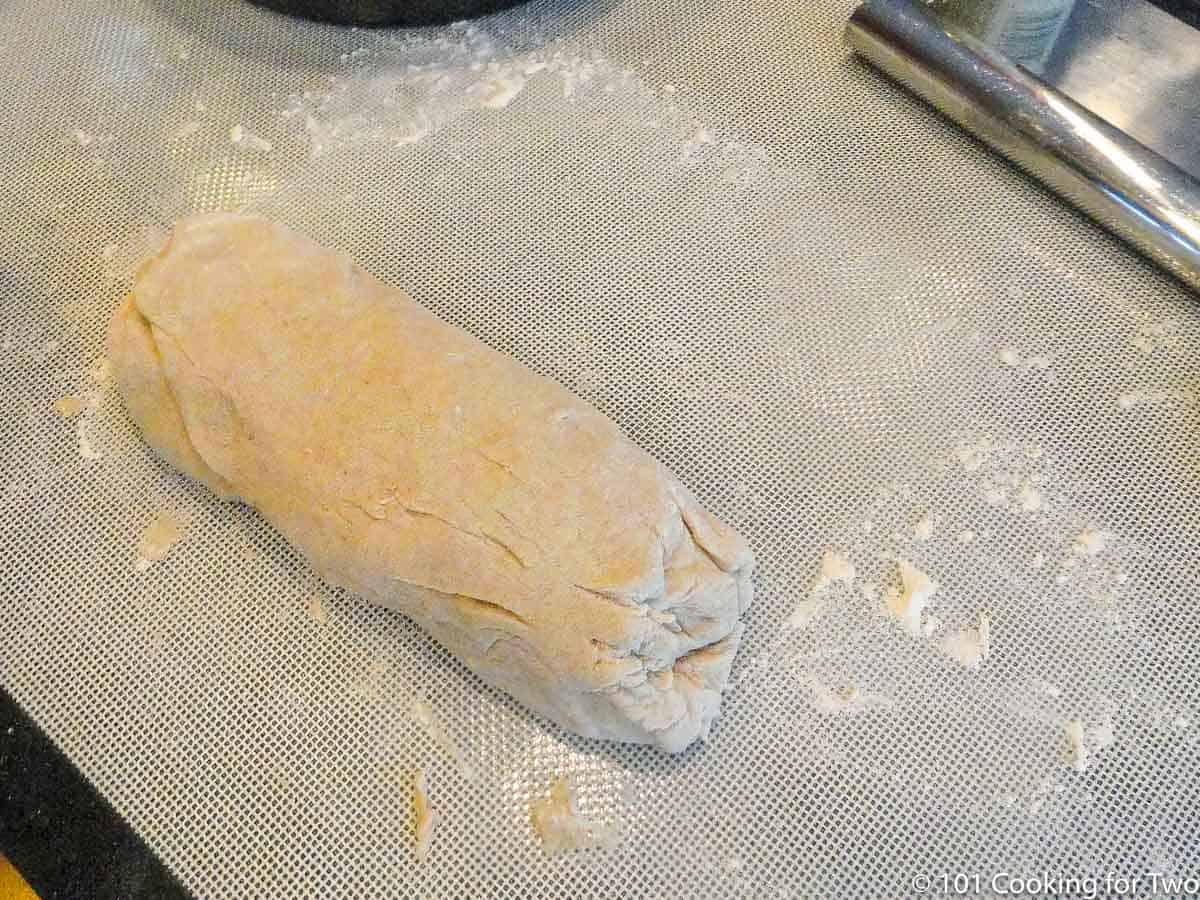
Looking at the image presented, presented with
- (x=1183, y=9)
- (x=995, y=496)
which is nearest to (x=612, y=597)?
(x=995, y=496)

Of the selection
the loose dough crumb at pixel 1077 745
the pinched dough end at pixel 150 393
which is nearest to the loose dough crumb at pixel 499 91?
the pinched dough end at pixel 150 393

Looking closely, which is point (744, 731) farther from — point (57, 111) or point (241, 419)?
point (57, 111)

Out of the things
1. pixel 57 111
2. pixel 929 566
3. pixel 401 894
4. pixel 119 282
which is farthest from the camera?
pixel 57 111

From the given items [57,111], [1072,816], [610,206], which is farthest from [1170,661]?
[57,111]

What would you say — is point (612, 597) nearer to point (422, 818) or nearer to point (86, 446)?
point (422, 818)

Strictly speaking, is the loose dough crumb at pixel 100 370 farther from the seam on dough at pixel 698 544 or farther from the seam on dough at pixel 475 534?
the seam on dough at pixel 698 544
